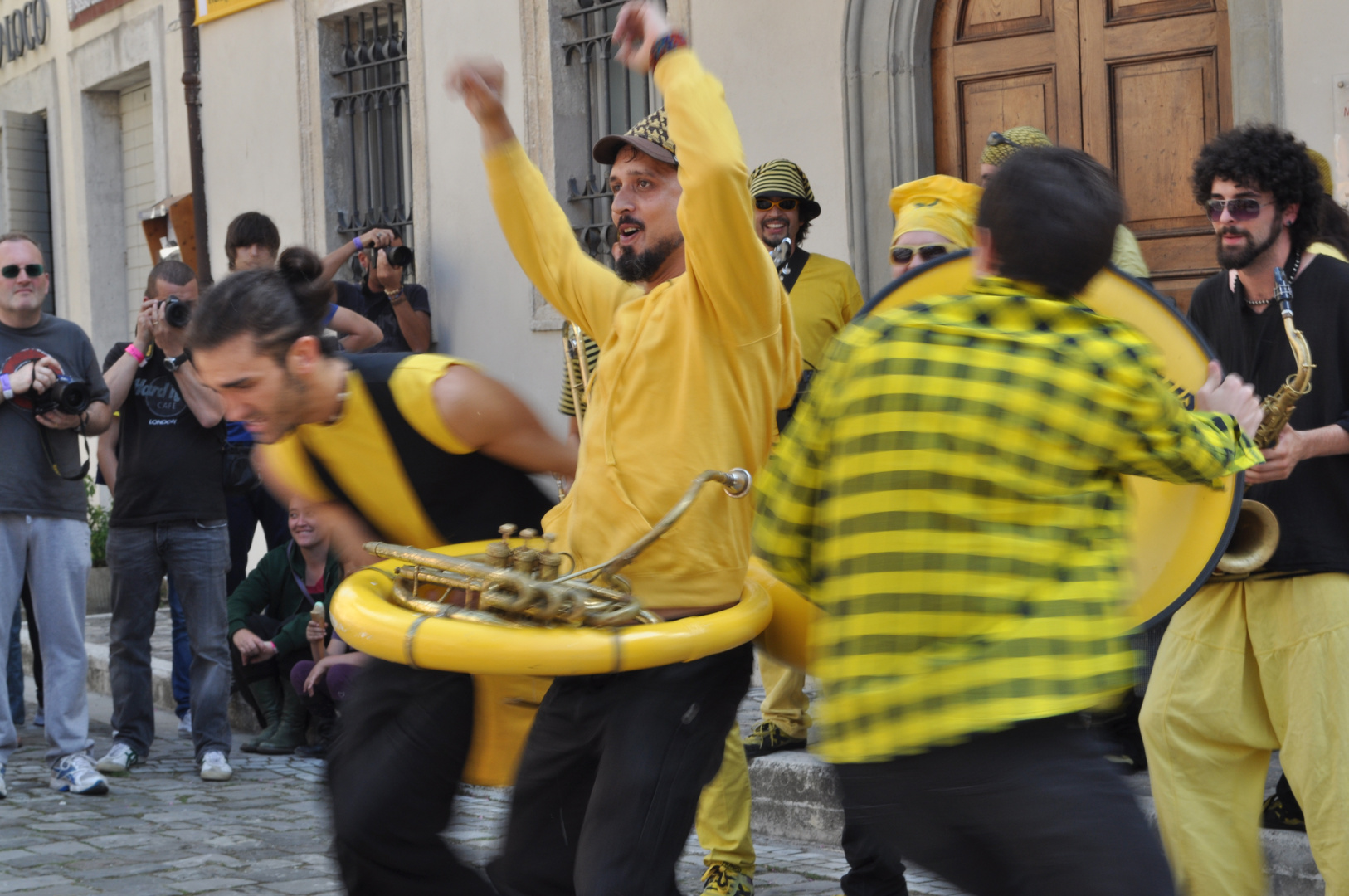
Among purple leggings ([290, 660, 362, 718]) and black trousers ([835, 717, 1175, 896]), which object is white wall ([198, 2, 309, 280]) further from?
black trousers ([835, 717, 1175, 896])

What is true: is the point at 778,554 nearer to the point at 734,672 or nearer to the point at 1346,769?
the point at 734,672

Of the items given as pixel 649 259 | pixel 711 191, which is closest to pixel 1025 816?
pixel 711 191

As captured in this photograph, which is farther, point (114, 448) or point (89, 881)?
point (114, 448)

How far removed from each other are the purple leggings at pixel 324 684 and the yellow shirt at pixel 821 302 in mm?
2448

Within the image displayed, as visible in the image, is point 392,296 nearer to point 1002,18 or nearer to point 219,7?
point 219,7

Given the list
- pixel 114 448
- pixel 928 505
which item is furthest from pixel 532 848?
pixel 114 448

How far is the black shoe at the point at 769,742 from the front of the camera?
18.8 feet

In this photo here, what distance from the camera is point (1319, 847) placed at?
382cm

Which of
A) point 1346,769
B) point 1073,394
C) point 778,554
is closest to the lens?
point 1073,394

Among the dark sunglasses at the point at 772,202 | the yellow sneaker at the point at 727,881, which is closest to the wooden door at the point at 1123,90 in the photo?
the dark sunglasses at the point at 772,202

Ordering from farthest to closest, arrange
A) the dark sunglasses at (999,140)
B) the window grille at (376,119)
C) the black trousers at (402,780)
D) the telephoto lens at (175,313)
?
1. the window grille at (376,119)
2. the telephoto lens at (175,313)
3. the dark sunglasses at (999,140)
4. the black trousers at (402,780)

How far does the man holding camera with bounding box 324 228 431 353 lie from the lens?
9.70 meters

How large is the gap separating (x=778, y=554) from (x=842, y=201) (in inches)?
208

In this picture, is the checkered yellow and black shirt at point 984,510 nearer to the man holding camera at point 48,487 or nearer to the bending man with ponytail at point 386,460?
the bending man with ponytail at point 386,460
